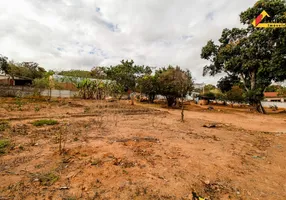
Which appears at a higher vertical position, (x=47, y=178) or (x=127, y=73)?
(x=127, y=73)

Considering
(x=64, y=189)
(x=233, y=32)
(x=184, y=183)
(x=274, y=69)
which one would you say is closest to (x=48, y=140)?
(x=64, y=189)

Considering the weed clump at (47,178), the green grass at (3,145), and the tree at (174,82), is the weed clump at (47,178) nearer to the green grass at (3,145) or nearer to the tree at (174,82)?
the green grass at (3,145)

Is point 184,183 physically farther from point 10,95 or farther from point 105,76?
point 105,76

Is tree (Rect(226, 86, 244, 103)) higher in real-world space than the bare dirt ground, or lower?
higher

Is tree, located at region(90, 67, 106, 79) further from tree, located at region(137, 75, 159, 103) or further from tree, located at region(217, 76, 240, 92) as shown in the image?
tree, located at region(217, 76, 240, 92)

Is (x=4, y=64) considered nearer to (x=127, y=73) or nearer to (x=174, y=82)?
(x=127, y=73)

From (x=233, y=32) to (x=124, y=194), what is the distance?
2041 cm

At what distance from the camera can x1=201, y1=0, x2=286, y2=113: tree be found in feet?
45.8

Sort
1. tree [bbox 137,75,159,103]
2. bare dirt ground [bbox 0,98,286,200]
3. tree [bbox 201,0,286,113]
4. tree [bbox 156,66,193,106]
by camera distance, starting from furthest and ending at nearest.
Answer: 1. tree [bbox 137,75,159,103]
2. tree [bbox 156,66,193,106]
3. tree [bbox 201,0,286,113]
4. bare dirt ground [bbox 0,98,286,200]

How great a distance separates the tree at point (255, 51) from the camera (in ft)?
45.8

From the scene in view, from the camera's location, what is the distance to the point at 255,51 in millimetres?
15656

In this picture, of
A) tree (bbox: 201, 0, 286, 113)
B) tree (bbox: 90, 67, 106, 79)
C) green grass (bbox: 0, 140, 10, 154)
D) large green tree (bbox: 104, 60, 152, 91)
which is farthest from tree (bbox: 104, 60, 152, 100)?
green grass (bbox: 0, 140, 10, 154)

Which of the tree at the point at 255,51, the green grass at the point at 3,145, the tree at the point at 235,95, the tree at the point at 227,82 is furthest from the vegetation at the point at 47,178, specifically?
the tree at the point at 235,95

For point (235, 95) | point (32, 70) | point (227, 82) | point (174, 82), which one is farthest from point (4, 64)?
point (235, 95)
